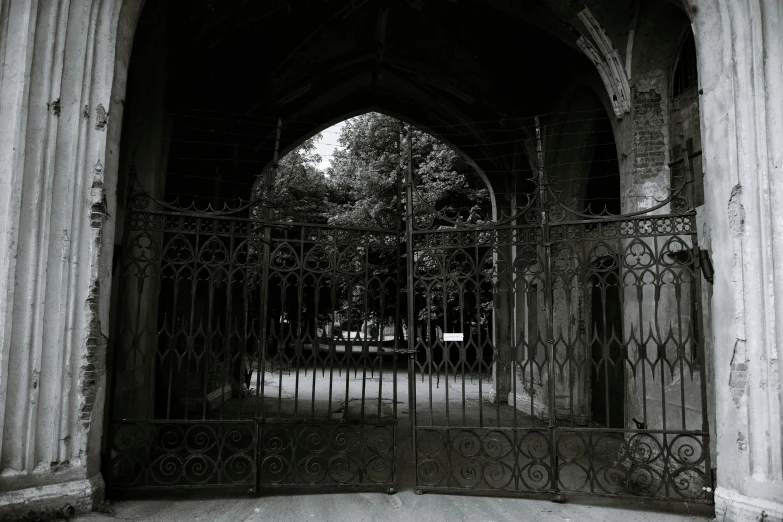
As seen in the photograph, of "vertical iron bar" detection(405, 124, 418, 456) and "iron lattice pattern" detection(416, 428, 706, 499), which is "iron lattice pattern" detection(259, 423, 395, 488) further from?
"iron lattice pattern" detection(416, 428, 706, 499)

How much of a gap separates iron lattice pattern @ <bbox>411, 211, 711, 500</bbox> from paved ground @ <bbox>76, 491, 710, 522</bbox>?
18 cm

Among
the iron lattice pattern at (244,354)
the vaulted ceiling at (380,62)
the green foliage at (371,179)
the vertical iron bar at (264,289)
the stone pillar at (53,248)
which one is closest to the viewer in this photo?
the stone pillar at (53,248)

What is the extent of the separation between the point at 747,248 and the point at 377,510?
371 cm

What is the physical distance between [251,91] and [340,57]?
1.88 m

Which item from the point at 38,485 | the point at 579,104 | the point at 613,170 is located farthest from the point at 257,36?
the point at 38,485

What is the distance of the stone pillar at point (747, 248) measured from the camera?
430 centimetres

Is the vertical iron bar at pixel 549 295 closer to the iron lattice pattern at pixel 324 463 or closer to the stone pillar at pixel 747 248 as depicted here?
the stone pillar at pixel 747 248

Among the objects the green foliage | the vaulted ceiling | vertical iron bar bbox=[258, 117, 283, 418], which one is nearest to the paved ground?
vertical iron bar bbox=[258, 117, 283, 418]

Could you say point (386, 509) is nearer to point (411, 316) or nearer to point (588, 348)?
point (411, 316)

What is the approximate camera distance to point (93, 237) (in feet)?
15.3

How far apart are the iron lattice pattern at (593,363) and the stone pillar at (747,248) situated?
16.4 inches

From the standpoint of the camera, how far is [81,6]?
15.5ft

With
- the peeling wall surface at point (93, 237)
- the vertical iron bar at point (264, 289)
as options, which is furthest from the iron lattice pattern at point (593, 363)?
the vertical iron bar at point (264, 289)

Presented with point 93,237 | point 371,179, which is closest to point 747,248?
point 93,237
